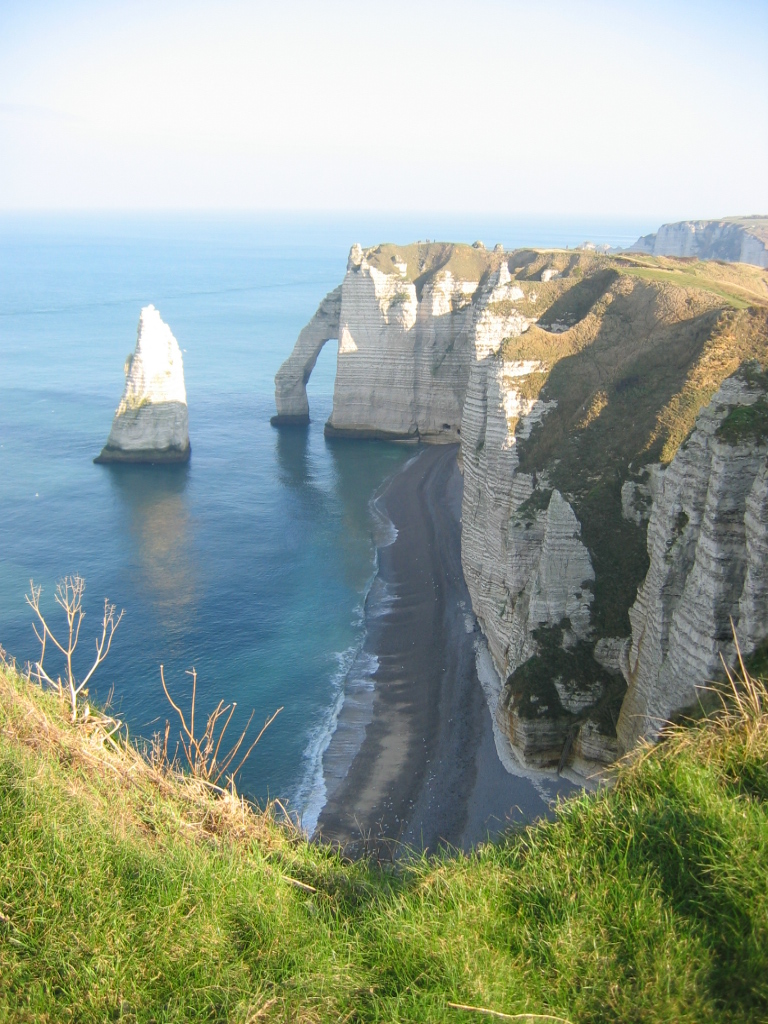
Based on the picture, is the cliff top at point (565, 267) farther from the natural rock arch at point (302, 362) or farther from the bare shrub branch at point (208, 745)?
the bare shrub branch at point (208, 745)

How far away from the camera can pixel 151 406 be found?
56.4 meters

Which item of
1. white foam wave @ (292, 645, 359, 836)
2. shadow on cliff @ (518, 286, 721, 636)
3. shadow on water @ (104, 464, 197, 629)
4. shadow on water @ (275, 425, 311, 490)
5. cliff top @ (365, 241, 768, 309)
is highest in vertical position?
cliff top @ (365, 241, 768, 309)

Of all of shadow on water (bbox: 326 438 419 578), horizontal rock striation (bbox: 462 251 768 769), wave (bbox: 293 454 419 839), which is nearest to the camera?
horizontal rock striation (bbox: 462 251 768 769)

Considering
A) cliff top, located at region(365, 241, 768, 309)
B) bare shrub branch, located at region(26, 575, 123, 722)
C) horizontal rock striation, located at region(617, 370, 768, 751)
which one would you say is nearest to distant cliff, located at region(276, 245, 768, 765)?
horizontal rock striation, located at region(617, 370, 768, 751)

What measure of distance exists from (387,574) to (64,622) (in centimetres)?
1513

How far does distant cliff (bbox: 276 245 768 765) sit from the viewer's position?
51.2 ft

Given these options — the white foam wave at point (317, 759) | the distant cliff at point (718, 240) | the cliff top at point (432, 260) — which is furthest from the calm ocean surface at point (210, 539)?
the distant cliff at point (718, 240)

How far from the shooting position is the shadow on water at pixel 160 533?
121ft

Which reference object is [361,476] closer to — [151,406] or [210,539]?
[210,539]

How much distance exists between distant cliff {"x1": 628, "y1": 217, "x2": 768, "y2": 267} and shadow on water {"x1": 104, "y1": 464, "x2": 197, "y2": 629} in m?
79.0

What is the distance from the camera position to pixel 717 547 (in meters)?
15.5

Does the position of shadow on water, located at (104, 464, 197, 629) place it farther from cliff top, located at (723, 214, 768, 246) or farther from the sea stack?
cliff top, located at (723, 214, 768, 246)

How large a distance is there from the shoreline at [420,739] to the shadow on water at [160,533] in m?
8.85

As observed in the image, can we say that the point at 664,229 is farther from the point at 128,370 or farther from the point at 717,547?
the point at 717,547
